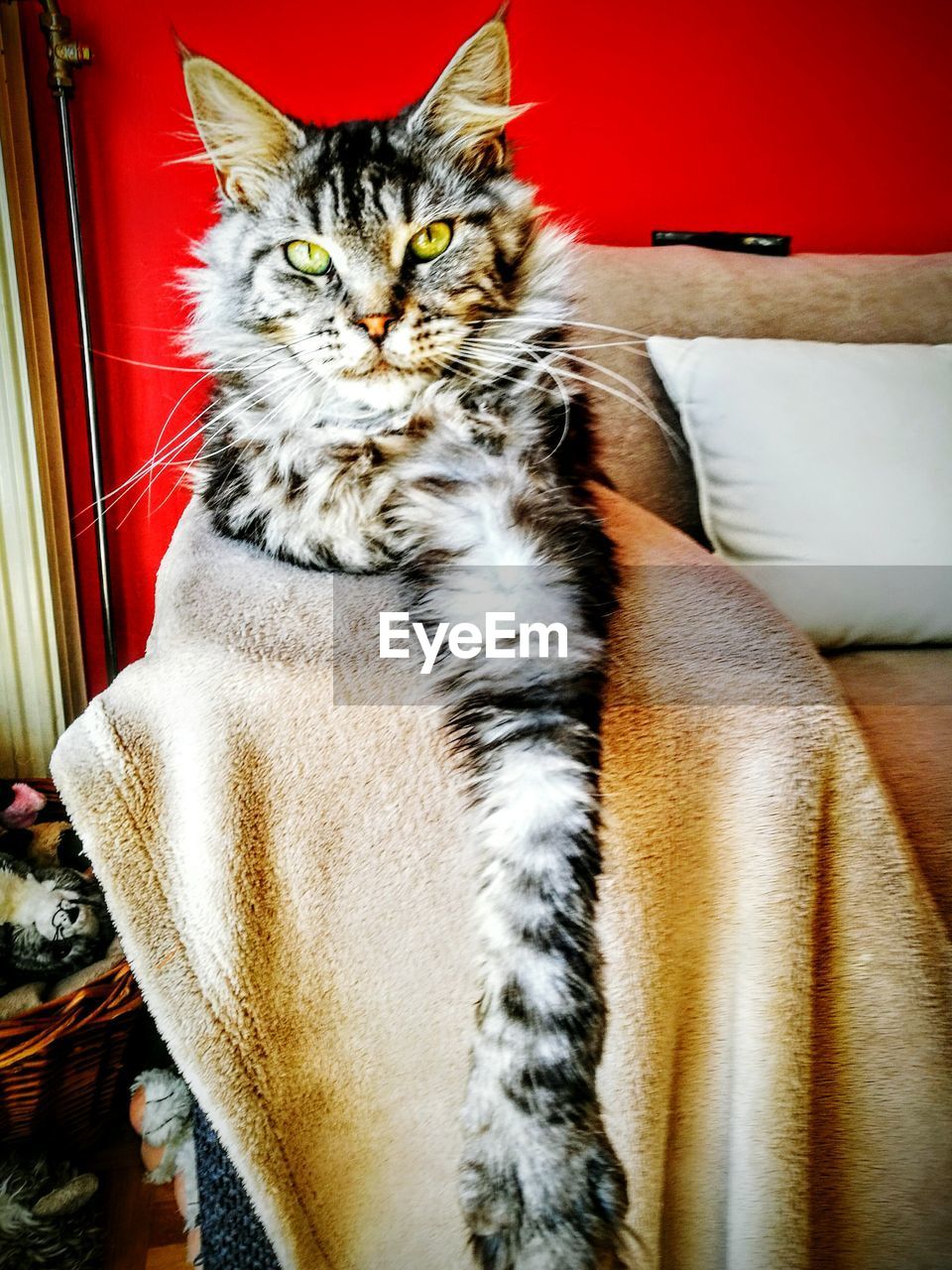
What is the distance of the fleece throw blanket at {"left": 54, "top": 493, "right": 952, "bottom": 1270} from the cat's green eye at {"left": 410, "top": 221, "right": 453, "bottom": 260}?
441 millimetres

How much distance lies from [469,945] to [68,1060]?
66 cm

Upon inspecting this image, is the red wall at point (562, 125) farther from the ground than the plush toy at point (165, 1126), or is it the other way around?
the red wall at point (562, 125)

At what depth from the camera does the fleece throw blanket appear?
1.93 ft

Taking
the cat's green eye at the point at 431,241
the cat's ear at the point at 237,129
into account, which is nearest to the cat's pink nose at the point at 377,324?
the cat's green eye at the point at 431,241

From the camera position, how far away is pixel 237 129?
2.76 ft

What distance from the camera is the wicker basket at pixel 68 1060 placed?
0.92 metres

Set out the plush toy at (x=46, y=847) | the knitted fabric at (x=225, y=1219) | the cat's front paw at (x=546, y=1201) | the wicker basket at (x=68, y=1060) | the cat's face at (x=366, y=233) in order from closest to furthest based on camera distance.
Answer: the cat's front paw at (x=546, y=1201)
the knitted fabric at (x=225, y=1219)
the cat's face at (x=366, y=233)
the wicker basket at (x=68, y=1060)
the plush toy at (x=46, y=847)

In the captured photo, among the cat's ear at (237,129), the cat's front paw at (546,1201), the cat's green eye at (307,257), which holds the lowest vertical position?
the cat's front paw at (546,1201)

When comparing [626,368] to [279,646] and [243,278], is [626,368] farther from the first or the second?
[279,646]

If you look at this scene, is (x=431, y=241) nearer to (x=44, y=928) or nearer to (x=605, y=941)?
(x=605, y=941)

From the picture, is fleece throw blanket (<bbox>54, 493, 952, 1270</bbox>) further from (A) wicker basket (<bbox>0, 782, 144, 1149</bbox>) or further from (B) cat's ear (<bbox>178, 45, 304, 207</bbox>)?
(B) cat's ear (<bbox>178, 45, 304, 207</bbox>)

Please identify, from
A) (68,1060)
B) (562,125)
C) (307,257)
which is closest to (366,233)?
(307,257)

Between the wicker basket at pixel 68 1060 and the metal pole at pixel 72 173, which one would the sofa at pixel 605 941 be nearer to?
the wicker basket at pixel 68 1060

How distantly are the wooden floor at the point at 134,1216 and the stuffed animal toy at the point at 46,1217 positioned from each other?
2 centimetres
